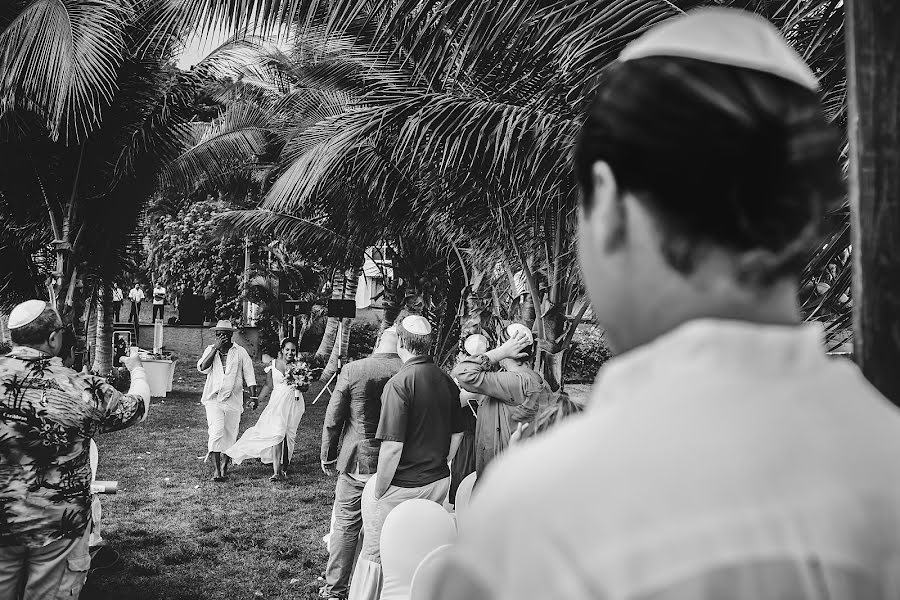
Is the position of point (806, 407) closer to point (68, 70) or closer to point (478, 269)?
point (68, 70)

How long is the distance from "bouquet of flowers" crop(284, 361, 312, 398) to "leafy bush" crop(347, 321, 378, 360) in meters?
12.5

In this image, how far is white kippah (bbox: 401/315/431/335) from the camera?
5.27 metres

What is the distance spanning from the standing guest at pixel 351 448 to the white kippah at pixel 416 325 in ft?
1.47

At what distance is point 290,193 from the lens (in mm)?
9617

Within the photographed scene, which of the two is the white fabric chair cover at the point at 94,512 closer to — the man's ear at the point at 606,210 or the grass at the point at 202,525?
the grass at the point at 202,525

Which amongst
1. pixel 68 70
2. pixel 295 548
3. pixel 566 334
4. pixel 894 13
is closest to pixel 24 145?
pixel 68 70

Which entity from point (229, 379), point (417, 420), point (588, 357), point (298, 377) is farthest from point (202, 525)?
point (588, 357)

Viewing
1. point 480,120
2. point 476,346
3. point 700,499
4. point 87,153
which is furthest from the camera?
point 87,153

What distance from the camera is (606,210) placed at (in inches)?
31.5

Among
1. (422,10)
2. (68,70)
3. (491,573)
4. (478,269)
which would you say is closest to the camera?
(491,573)

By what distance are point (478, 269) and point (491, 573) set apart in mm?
11265

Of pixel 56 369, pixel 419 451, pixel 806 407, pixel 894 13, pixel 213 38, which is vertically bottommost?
pixel 419 451

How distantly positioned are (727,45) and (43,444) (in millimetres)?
3813

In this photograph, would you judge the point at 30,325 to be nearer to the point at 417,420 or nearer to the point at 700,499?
the point at 417,420
